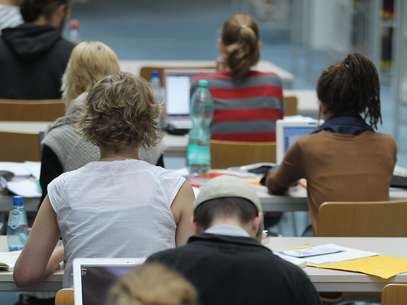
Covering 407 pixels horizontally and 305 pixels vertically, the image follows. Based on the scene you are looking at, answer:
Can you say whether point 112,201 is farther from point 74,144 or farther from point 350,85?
point 350,85

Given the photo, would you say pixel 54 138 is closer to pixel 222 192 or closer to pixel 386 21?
pixel 222 192

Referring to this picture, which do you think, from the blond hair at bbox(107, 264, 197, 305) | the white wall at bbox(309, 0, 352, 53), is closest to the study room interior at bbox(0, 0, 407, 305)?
the blond hair at bbox(107, 264, 197, 305)

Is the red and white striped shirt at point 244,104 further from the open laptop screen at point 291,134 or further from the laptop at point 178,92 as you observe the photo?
the open laptop screen at point 291,134

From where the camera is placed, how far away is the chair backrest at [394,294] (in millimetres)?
2842

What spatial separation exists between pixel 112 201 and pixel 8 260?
554 millimetres

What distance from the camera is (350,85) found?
417cm

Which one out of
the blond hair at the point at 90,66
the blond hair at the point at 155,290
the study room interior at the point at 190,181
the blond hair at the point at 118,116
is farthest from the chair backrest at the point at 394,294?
the blond hair at the point at 90,66

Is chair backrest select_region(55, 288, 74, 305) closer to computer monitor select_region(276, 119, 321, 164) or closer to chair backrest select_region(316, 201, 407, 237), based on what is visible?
chair backrest select_region(316, 201, 407, 237)

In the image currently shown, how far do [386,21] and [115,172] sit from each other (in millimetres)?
7837

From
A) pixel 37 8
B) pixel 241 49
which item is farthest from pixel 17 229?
pixel 37 8

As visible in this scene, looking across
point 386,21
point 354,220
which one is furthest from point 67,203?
point 386,21

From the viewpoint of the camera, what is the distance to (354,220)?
12.5ft

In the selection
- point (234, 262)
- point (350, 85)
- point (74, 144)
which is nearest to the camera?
point (234, 262)

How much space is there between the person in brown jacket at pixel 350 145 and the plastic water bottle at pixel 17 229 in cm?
118
